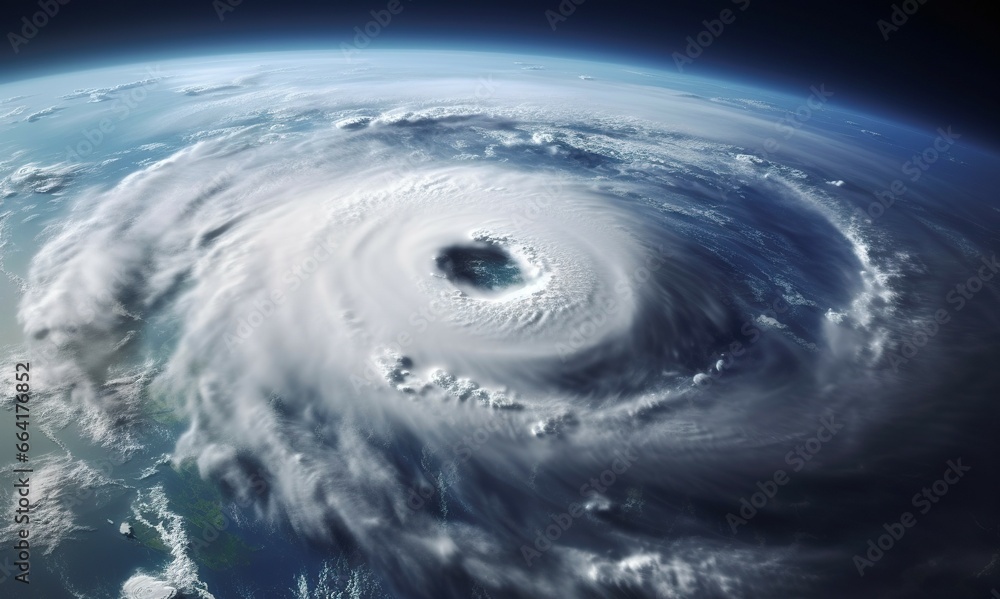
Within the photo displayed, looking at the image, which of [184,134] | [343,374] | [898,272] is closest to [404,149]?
[184,134]

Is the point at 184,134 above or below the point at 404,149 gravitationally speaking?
above

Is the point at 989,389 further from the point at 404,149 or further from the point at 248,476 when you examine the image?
the point at 404,149
